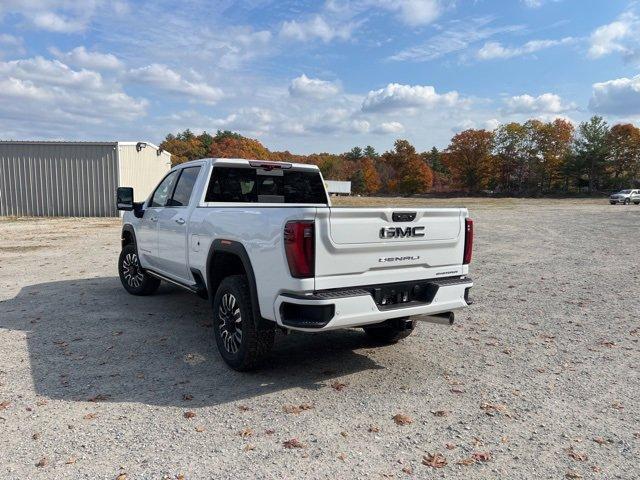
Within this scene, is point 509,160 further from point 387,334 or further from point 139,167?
point 387,334

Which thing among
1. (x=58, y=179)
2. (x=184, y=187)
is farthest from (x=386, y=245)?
(x=58, y=179)

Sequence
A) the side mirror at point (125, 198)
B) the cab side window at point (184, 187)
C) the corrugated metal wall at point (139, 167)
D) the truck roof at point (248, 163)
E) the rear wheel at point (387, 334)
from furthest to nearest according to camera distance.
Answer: the corrugated metal wall at point (139, 167)
the side mirror at point (125, 198)
the cab side window at point (184, 187)
the truck roof at point (248, 163)
the rear wheel at point (387, 334)

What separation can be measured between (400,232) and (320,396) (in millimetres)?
1542

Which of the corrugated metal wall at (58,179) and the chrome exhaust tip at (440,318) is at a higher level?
the corrugated metal wall at (58,179)

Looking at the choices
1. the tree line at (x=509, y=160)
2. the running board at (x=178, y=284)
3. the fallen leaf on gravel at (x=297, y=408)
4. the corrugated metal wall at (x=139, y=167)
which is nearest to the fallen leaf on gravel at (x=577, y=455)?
the fallen leaf on gravel at (x=297, y=408)

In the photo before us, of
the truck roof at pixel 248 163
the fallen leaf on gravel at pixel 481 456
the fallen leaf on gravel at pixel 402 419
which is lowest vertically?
the fallen leaf on gravel at pixel 481 456

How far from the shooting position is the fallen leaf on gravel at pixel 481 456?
3.15m

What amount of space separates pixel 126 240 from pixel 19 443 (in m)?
4.97

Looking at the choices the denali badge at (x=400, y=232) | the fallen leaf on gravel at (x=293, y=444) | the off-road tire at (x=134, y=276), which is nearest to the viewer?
the fallen leaf on gravel at (x=293, y=444)

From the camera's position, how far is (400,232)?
416cm

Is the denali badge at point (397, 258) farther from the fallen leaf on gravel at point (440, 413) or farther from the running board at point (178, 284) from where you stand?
the running board at point (178, 284)

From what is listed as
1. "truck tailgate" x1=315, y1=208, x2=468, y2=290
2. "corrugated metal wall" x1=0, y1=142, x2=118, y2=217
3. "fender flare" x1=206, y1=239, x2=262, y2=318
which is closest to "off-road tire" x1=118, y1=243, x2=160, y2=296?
"fender flare" x1=206, y1=239, x2=262, y2=318

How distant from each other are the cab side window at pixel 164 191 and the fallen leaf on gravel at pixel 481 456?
191 inches

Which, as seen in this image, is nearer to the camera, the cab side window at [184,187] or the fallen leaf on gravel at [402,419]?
the fallen leaf on gravel at [402,419]
